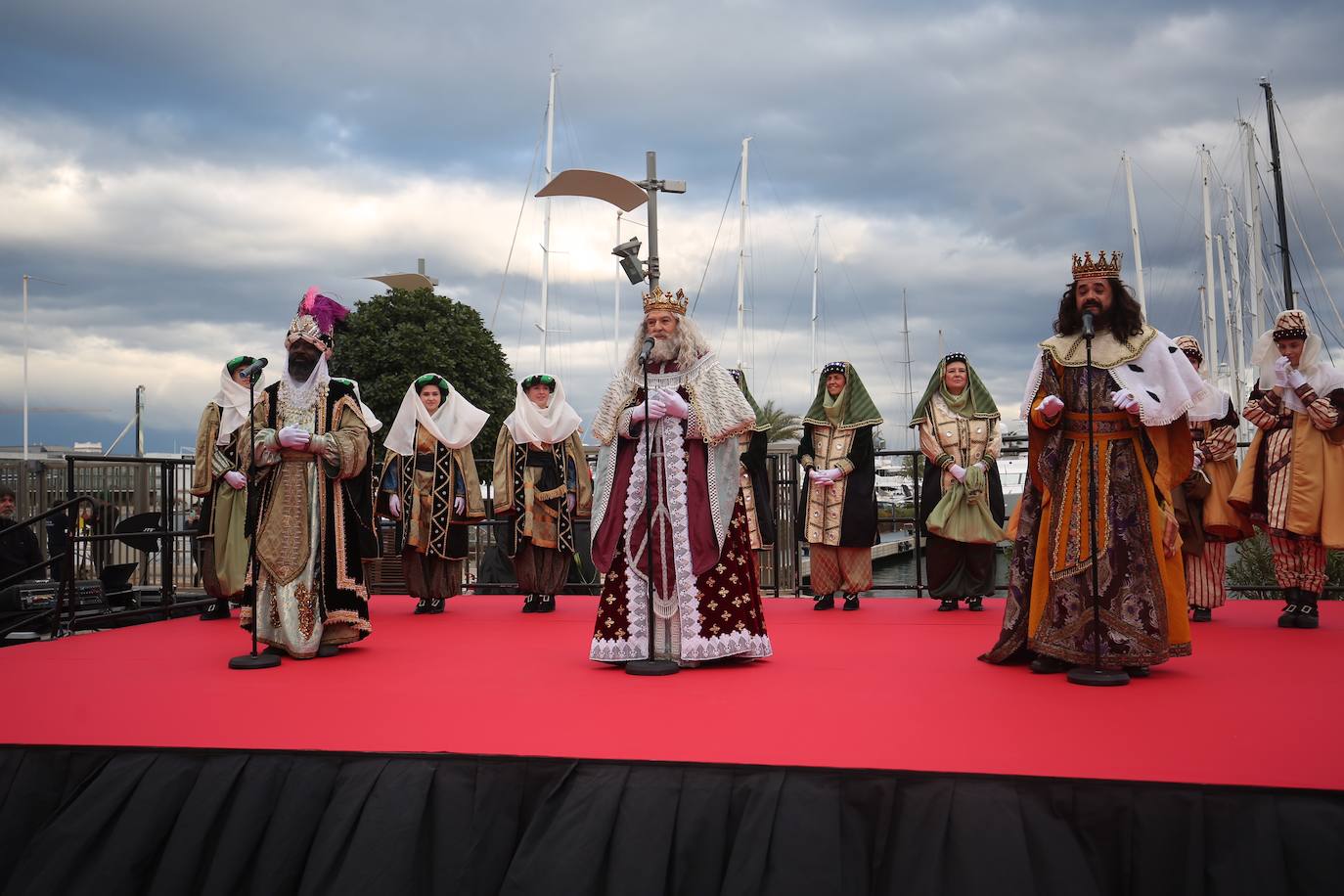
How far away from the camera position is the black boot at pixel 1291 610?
632 centimetres

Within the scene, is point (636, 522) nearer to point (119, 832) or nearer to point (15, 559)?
point (119, 832)

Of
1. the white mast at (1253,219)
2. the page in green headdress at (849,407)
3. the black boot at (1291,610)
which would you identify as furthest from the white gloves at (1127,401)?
the white mast at (1253,219)

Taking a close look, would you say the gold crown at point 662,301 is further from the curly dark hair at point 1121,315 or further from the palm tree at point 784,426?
the palm tree at point 784,426

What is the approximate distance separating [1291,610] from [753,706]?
4192 mm

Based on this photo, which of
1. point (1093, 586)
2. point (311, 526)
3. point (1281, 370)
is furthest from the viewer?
point (1281, 370)

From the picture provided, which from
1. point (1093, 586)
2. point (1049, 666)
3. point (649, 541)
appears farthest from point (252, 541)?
point (1093, 586)

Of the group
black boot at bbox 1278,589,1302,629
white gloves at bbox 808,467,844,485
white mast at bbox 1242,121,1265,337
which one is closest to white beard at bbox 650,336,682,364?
white gloves at bbox 808,467,844,485

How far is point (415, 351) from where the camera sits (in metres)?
20.2

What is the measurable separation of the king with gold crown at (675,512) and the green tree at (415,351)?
14.6 metres

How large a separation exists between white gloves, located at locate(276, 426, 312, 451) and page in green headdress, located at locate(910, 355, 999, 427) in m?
4.26

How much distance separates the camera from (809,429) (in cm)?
809

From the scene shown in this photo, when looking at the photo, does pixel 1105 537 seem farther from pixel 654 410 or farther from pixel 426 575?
pixel 426 575

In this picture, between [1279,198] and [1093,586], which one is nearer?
[1093,586]

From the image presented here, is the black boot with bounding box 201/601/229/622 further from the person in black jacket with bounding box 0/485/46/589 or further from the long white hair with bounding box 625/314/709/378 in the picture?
the long white hair with bounding box 625/314/709/378
